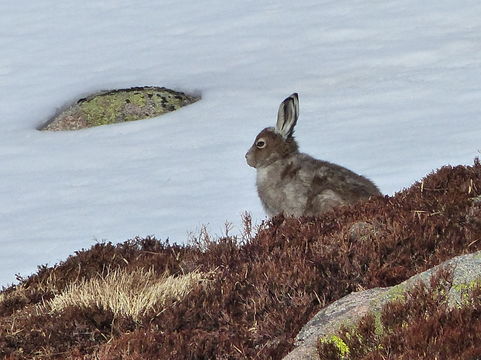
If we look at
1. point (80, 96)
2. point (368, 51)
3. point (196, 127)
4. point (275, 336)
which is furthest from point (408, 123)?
point (275, 336)

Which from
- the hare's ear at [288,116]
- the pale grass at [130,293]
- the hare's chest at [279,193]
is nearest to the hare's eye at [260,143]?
the hare's ear at [288,116]

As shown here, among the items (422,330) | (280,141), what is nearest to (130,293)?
(422,330)

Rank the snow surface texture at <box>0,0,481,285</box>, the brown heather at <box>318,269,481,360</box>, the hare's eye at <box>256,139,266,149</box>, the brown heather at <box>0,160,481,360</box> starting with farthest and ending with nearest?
1. the snow surface texture at <box>0,0,481,285</box>
2. the hare's eye at <box>256,139,266,149</box>
3. the brown heather at <box>0,160,481,360</box>
4. the brown heather at <box>318,269,481,360</box>

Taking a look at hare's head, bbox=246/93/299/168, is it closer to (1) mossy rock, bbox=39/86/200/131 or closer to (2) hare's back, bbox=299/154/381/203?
(2) hare's back, bbox=299/154/381/203

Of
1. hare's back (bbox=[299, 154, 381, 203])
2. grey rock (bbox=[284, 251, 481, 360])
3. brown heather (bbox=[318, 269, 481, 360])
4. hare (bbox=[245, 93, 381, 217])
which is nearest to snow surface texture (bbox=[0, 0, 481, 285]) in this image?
hare (bbox=[245, 93, 381, 217])

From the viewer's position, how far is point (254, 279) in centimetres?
811

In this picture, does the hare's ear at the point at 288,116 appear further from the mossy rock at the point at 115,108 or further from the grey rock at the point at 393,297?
the mossy rock at the point at 115,108

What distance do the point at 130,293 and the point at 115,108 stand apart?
1436 centimetres

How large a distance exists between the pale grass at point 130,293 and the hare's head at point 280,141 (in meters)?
3.53

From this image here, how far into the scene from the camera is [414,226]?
28.3 ft

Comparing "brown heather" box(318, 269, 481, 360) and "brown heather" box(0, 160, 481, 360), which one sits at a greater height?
"brown heather" box(318, 269, 481, 360)

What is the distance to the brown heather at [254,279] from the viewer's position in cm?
705

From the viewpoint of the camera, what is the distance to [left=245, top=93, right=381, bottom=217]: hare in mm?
11031

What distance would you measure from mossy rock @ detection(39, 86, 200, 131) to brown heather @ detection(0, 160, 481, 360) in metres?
12.2
